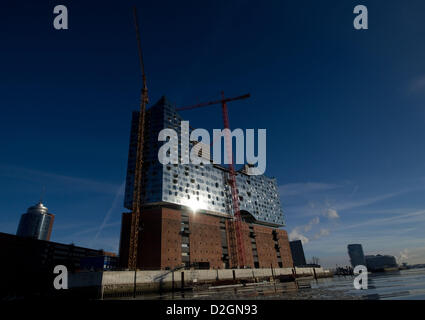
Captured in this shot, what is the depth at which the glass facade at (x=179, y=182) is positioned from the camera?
284 feet

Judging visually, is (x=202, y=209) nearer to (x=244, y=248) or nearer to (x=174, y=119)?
(x=244, y=248)

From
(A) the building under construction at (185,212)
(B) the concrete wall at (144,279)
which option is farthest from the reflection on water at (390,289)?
(A) the building under construction at (185,212)

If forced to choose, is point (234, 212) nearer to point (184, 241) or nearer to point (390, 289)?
point (184, 241)

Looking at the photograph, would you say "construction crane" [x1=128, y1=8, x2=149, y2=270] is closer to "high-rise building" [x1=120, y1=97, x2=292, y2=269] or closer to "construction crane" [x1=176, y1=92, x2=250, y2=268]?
"high-rise building" [x1=120, y1=97, x2=292, y2=269]

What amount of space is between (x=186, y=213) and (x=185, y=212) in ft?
1.73

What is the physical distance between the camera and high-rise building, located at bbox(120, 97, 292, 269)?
7819 centimetres

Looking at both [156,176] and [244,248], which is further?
[244,248]

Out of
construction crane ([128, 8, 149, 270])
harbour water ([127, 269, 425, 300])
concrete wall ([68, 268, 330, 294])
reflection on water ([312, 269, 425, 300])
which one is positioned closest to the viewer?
reflection on water ([312, 269, 425, 300])

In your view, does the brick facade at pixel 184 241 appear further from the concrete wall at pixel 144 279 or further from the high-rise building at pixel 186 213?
the concrete wall at pixel 144 279

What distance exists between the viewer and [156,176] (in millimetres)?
87000

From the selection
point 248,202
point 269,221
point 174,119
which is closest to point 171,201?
point 174,119

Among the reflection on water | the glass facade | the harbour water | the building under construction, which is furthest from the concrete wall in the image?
the reflection on water
